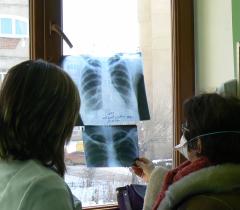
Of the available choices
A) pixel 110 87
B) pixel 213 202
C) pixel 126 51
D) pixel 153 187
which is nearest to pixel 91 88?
pixel 110 87

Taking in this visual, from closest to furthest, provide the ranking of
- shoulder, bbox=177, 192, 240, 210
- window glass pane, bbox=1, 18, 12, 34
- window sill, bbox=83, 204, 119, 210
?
shoulder, bbox=177, 192, 240, 210 → window glass pane, bbox=1, 18, 12, 34 → window sill, bbox=83, 204, 119, 210

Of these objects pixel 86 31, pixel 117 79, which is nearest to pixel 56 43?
pixel 86 31

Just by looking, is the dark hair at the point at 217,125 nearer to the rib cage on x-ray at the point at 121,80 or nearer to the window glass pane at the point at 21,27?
the rib cage on x-ray at the point at 121,80

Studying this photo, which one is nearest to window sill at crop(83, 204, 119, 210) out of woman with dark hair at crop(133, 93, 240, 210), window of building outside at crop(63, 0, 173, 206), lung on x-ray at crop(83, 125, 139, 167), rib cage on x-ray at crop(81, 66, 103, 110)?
window of building outside at crop(63, 0, 173, 206)

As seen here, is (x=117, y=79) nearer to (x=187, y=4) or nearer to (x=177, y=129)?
(x=177, y=129)

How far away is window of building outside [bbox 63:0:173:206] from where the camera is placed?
184 centimetres

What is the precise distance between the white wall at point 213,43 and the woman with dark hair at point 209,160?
567mm

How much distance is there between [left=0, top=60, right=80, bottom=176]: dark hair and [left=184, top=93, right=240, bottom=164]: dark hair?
1.51ft

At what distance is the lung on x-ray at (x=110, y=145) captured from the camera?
1841mm

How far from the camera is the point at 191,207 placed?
3.80 feet

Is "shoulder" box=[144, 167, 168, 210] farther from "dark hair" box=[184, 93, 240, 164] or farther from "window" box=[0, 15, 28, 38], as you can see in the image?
"window" box=[0, 15, 28, 38]

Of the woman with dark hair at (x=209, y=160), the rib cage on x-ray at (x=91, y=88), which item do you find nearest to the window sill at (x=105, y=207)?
the rib cage on x-ray at (x=91, y=88)

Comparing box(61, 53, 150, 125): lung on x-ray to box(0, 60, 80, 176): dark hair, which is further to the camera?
box(61, 53, 150, 125): lung on x-ray

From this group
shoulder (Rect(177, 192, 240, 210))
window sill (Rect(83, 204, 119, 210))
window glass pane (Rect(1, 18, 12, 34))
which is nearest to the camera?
shoulder (Rect(177, 192, 240, 210))
